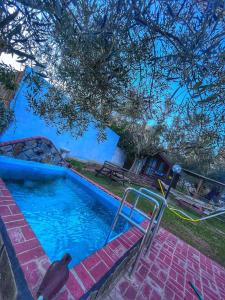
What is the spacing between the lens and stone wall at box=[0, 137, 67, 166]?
7.29 m

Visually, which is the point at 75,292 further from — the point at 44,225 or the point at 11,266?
the point at 44,225

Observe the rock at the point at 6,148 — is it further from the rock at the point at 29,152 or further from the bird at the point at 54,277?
the bird at the point at 54,277

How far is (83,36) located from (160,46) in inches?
38.5

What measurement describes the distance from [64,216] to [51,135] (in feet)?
22.2

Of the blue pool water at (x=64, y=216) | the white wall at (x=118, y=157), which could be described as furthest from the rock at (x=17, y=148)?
the white wall at (x=118, y=157)

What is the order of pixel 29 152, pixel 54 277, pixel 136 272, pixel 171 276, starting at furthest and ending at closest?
pixel 29 152, pixel 171 276, pixel 136 272, pixel 54 277

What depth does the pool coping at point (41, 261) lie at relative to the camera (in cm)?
197

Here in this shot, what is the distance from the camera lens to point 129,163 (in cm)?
2084

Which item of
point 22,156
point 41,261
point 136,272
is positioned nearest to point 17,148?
point 22,156

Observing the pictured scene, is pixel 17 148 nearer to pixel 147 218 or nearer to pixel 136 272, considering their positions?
pixel 147 218

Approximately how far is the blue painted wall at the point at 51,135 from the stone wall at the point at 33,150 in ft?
2.12

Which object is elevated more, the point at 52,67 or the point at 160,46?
the point at 160,46

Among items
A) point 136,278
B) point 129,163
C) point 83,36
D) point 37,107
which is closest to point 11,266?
point 136,278

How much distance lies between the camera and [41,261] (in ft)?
7.38
